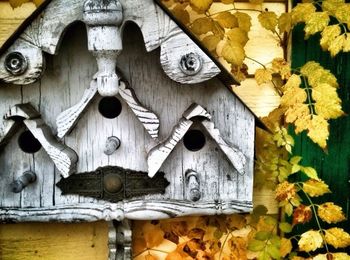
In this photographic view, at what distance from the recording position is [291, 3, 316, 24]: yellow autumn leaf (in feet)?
5.95

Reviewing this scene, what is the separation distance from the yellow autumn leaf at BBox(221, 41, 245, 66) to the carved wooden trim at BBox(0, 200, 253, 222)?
0.49 meters

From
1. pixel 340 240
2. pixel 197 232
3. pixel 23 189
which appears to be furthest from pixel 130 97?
pixel 340 240

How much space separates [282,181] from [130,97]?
27.9 inches

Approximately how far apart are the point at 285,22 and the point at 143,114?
2.25ft

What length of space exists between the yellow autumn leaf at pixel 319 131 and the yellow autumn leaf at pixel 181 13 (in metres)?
0.59

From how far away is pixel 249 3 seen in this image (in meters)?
1.95

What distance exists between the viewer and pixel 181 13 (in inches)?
73.8

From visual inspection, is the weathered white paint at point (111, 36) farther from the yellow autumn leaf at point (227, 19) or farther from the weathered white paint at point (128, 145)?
the yellow autumn leaf at point (227, 19)

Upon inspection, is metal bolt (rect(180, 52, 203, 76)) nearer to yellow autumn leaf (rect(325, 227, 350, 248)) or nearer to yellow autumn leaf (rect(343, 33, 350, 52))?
yellow autumn leaf (rect(343, 33, 350, 52))

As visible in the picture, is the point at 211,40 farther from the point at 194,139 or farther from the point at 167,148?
the point at 167,148

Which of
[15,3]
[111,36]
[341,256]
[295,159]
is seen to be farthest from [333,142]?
[15,3]

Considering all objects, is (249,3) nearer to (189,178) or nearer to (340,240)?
(189,178)

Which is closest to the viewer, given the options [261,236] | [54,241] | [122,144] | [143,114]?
[143,114]

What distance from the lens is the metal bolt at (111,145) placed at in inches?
64.1
